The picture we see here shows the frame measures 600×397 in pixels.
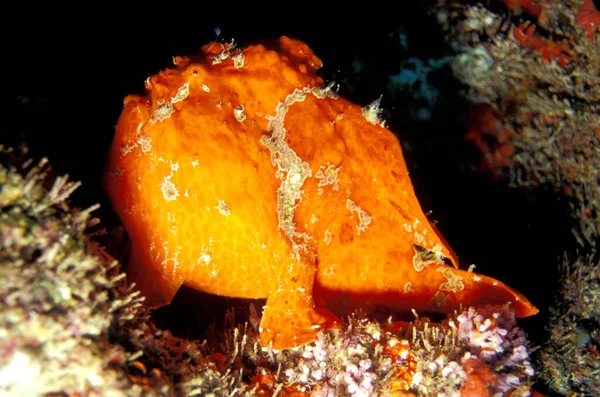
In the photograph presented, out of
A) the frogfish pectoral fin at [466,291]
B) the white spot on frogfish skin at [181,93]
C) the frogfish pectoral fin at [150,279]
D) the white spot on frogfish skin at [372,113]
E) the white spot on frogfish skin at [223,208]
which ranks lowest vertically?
the frogfish pectoral fin at [466,291]

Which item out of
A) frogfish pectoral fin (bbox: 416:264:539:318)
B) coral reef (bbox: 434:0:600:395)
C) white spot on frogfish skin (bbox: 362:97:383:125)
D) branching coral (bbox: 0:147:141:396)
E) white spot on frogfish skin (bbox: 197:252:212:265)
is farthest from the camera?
coral reef (bbox: 434:0:600:395)

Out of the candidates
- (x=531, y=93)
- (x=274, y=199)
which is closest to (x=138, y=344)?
(x=274, y=199)

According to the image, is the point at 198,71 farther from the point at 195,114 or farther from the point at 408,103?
the point at 408,103

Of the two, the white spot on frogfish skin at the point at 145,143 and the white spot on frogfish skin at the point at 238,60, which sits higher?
the white spot on frogfish skin at the point at 238,60

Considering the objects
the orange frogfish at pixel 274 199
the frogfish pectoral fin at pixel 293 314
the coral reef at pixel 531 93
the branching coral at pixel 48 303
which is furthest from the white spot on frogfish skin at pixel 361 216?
the coral reef at pixel 531 93

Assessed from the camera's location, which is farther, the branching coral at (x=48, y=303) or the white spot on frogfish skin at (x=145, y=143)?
the white spot on frogfish skin at (x=145, y=143)

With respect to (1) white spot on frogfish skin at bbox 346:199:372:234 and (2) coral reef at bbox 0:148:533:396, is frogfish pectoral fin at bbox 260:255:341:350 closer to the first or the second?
(2) coral reef at bbox 0:148:533:396

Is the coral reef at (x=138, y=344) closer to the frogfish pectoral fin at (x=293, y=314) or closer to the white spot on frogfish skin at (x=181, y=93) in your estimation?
the frogfish pectoral fin at (x=293, y=314)

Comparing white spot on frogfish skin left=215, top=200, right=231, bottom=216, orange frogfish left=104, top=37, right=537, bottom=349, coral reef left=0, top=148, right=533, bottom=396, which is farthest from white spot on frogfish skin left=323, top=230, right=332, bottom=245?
white spot on frogfish skin left=215, top=200, right=231, bottom=216
